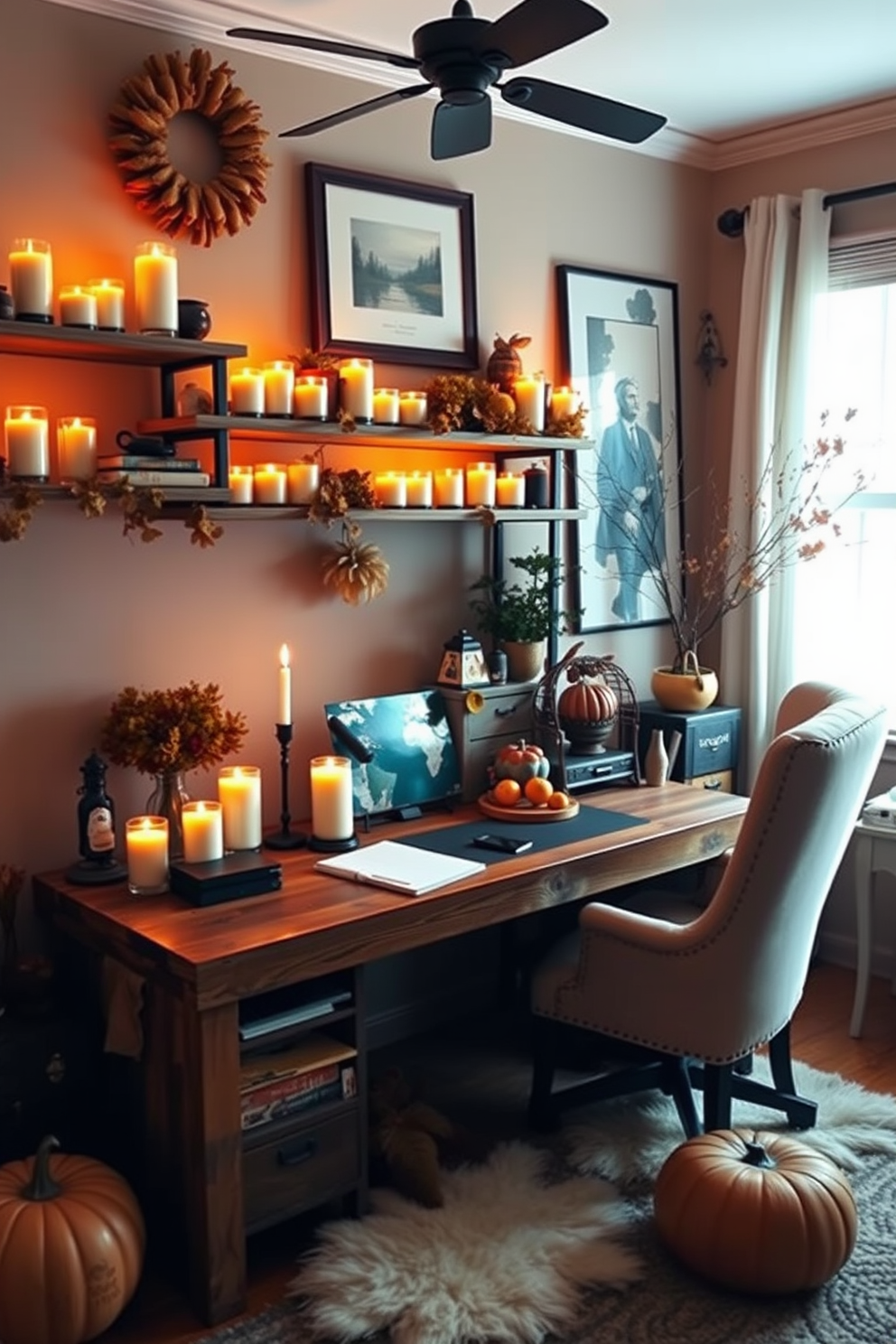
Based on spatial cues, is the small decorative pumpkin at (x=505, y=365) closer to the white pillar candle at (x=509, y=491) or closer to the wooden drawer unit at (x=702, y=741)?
the white pillar candle at (x=509, y=491)

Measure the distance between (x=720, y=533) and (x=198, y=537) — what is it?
214 centimetres

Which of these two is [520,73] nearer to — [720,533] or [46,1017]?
[720,533]

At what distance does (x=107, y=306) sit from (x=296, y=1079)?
161cm

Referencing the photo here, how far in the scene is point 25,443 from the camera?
245 centimetres

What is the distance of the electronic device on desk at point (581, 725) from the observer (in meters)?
3.34

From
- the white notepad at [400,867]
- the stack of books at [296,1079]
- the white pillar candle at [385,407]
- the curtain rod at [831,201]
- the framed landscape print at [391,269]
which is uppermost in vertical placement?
the curtain rod at [831,201]

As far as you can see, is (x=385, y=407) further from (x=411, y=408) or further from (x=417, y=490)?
(x=417, y=490)

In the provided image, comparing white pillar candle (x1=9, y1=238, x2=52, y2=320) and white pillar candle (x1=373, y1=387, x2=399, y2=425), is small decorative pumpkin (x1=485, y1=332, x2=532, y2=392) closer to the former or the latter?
white pillar candle (x1=373, y1=387, x2=399, y2=425)

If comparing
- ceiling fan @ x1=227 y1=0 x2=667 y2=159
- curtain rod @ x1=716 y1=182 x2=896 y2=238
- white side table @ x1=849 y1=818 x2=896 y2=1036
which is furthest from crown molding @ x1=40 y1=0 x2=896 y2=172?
white side table @ x1=849 y1=818 x2=896 y2=1036

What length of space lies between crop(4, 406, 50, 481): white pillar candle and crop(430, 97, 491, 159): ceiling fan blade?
→ 97 centimetres

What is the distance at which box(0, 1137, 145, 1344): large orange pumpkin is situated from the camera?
2.13 meters

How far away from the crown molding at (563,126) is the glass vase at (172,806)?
165cm

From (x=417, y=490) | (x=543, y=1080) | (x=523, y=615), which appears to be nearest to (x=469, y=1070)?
(x=543, y=1080)

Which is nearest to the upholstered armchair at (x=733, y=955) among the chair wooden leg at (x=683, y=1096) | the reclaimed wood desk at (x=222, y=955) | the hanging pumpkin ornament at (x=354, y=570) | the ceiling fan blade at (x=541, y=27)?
the chair wooden leg at (x=683, y=1096)
